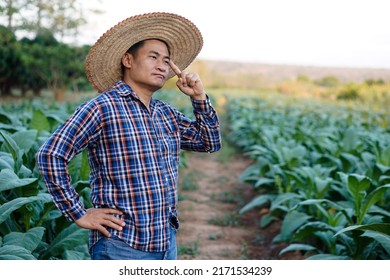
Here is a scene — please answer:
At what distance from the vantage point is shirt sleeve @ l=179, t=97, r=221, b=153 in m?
2.60

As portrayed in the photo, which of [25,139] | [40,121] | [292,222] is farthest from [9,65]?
[292,222]

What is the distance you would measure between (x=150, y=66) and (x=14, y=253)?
107 centimetres

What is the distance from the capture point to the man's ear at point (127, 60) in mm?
2418

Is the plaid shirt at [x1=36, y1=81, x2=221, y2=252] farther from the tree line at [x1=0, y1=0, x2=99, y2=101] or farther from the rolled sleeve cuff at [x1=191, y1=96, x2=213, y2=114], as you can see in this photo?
the tree line at [x1=0, y1=0, x2=99, y2=101]

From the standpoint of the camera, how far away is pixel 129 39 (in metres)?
2.37

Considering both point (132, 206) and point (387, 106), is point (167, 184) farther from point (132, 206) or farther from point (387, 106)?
point (387, 106)

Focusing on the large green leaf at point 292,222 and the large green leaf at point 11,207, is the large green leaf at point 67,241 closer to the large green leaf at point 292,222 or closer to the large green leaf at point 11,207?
the large green leaf at point 11,207

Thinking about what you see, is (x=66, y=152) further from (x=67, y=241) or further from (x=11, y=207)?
(x=67, y=241)

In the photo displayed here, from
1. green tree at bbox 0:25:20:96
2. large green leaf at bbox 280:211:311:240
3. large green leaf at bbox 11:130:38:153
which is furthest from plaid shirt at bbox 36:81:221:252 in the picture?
green tree at bbox 0:25:20:96

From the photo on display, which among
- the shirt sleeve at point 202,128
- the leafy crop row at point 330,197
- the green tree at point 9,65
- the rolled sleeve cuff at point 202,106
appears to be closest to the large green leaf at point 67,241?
the shirt sleeve at point 202,128

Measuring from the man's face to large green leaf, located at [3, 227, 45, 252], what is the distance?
0.97 meters

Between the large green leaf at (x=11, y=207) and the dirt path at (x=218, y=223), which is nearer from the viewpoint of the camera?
the large green leaf at (x=11, y=207)

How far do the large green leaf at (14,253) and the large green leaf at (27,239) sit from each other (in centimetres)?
19

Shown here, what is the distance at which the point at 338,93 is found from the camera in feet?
99.0
